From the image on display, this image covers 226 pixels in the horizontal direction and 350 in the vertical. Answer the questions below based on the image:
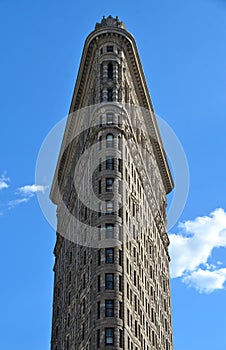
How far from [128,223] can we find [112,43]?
3704 centimetres

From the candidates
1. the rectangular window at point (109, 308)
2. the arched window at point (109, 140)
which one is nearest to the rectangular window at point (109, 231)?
the rectangular window at point (109, 308)

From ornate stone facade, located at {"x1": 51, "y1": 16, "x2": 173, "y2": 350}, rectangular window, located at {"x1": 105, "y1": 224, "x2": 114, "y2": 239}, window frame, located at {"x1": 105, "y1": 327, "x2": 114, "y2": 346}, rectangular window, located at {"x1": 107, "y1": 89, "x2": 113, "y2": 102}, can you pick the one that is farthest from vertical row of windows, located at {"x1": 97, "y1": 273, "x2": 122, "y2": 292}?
rectangular window, located at {"x1": 107, "y1": 89, "x2": 113, "y2": 102}

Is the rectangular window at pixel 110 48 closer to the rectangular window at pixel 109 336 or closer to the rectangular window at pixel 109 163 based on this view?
the rectangular window at pixel 109 163

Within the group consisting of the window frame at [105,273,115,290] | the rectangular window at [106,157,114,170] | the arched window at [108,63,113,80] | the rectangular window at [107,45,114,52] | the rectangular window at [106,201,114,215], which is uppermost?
the rectangular window at [107,45,114,52]

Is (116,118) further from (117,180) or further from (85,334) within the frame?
(85,334)

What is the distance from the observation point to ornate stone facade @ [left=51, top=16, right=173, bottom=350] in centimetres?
9156

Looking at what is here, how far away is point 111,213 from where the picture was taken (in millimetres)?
96875

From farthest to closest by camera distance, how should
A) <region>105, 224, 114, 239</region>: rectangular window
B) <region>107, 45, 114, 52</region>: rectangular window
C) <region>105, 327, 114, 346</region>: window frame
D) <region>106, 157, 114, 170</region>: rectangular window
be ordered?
<region>107, 45, 114, 52</region>: rectangular window, <region>106, 157, 114, 170</region>: rectangular window, <region>105, 224, 114, 239</region>: rectangular window, <region>105, 327, 114, 346</region>: window frame

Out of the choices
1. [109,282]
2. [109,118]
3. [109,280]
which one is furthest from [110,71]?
[109,282]

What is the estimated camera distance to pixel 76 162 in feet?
413

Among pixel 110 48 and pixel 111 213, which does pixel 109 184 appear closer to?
pixel 111 213

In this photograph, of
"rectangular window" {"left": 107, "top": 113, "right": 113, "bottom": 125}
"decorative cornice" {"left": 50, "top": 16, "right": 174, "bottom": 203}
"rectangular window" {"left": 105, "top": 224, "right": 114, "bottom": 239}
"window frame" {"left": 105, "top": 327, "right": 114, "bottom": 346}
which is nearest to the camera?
"window frame" {"left": 105, "top": 327, "right": 114, "bottom": 346}

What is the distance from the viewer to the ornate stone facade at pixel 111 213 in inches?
3605

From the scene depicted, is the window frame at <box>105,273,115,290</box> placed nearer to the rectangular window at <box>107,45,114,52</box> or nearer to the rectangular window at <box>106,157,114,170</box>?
the rectangular window at <box>106,157,114,170</box>
